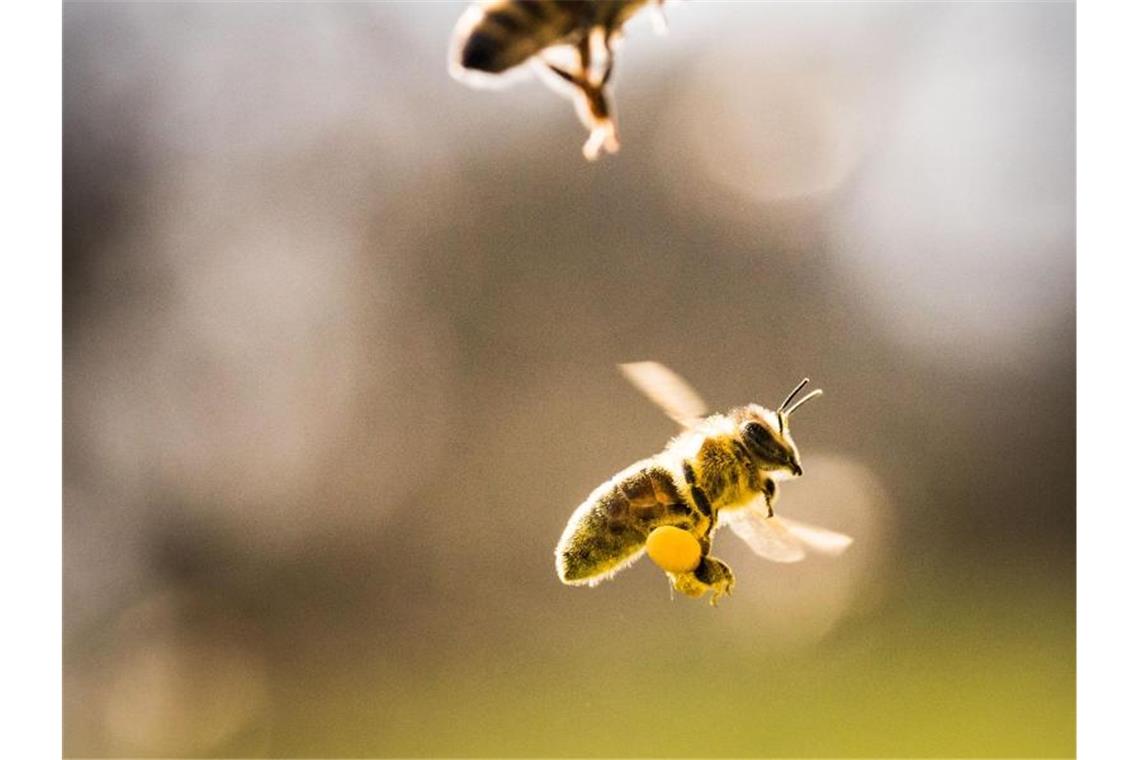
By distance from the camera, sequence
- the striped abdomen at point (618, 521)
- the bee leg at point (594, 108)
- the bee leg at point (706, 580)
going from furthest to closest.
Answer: the striped abdomen at point (618, 521) → the bee leg at point (706, 580) → the bee leg at point (594, 108)

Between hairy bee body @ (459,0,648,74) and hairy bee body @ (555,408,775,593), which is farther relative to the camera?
hairy bee body @ (555,408,775,593)

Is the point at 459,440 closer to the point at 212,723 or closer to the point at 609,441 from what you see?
the point at 609,441

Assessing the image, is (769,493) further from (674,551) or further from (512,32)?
(512,32)

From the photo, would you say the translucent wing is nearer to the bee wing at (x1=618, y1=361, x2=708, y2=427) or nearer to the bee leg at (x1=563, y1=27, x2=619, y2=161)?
the bee wing at (x1=618, y1=361, x2=708, y2=427)

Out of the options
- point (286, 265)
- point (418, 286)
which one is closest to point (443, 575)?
point (418, 286)

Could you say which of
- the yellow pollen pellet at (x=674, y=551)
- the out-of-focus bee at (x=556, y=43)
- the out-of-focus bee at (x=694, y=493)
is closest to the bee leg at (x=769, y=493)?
the out-of-focus bee at (x=694, y=493)

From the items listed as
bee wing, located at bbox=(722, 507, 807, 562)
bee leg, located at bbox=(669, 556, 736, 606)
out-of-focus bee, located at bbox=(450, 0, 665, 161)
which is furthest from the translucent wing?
out-of-focus bee, located at bbox=(450, 0, 665, 161)

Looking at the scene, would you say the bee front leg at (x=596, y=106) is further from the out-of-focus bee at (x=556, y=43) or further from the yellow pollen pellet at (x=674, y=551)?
the yellow pollen pellet at (x=674, y=551)
